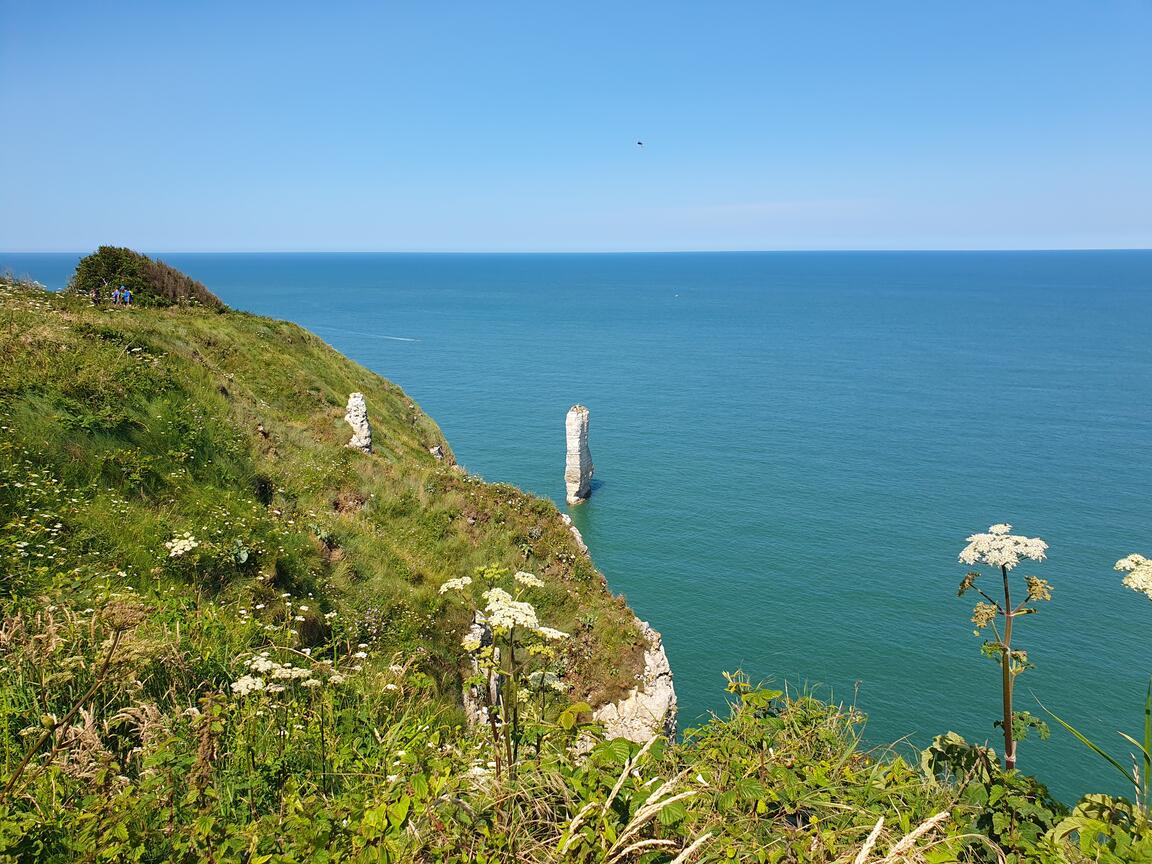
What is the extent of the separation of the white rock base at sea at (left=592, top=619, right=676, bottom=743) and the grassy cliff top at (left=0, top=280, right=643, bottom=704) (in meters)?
0.36

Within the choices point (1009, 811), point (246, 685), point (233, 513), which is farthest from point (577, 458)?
point (1009, 811)

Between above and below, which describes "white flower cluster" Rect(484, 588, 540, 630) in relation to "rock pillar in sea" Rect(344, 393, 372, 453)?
above

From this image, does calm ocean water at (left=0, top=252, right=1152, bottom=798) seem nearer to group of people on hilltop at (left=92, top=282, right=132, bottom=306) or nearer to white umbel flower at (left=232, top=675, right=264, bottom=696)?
white umbel flower at (left=232, top=675, right=264, bottom=696)

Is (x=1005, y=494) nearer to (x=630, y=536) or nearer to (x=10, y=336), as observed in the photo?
(x=630, y=536)

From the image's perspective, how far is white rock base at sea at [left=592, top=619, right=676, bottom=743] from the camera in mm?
13422

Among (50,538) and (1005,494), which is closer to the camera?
(50,538)

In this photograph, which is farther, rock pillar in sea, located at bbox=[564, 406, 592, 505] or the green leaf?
rock pillar in sea, located at bbox=[564, 406, 592, 505]

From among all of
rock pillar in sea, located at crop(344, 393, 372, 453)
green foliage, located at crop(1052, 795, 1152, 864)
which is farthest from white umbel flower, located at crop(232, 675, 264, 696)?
rock pillar in sea, located at crop(344, 393, 372, 453)

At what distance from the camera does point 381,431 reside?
3120 centimetres

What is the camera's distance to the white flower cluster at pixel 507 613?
3.97m

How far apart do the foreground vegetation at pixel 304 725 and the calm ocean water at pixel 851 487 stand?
19.5 m

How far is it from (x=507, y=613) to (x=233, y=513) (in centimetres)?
860

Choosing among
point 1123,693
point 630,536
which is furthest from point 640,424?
point 1123,693

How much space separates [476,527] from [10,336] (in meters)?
11.1
